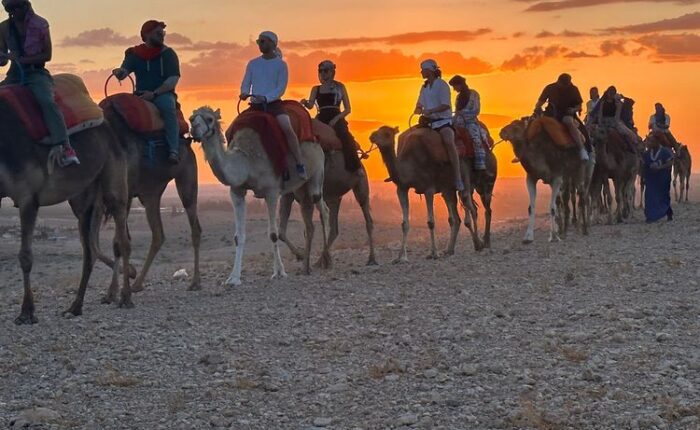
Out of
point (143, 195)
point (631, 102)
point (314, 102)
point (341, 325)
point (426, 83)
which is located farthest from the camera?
point (631, 102)

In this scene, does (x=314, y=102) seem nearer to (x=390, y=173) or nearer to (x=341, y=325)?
(x=390, y=173)

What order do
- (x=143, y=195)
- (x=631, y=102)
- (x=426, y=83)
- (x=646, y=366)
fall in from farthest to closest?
(x=631, y=102) → (x=426, y=83) → (x=143, y=195) → (x=646, y=366)

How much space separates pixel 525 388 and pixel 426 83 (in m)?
9.90

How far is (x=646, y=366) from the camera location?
8.19 metres

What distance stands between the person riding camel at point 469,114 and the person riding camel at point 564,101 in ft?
5.67

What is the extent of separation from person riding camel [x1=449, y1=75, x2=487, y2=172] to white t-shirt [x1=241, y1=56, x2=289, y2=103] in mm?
4594

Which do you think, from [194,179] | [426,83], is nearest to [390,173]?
[426,83]

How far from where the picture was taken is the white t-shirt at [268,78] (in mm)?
14094

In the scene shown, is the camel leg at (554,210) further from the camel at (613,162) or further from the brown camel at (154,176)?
the brown camel at (154,176)

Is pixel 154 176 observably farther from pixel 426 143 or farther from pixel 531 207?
pixel 531 207

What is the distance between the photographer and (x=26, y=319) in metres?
10.9

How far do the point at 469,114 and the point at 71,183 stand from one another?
28.3 ft

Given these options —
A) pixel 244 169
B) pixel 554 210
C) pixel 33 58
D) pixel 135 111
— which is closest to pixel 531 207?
pixel 554 210

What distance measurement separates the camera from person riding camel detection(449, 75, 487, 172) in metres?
17.9
